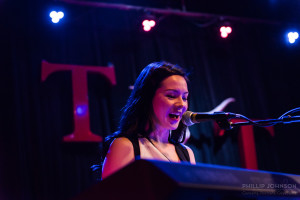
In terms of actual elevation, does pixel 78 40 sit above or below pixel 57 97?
above

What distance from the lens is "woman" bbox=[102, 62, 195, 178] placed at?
2.22 metres

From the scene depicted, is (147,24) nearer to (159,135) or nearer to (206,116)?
(159,135)

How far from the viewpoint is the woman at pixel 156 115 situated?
222cm

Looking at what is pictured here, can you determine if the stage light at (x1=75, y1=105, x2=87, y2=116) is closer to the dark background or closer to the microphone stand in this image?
the dark background

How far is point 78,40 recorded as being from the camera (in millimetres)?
4988

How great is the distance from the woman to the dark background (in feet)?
7.67

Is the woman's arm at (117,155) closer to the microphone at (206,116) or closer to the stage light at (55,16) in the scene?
the microphone at (206,116)

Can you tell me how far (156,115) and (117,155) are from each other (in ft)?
1.27

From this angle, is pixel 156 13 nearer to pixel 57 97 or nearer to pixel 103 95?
pixel 103 95

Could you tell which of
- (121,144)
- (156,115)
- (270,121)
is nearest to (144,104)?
(156,115)

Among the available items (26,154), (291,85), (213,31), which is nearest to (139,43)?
(213,31)

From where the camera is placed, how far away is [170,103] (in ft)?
7.29

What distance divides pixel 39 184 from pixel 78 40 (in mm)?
1909

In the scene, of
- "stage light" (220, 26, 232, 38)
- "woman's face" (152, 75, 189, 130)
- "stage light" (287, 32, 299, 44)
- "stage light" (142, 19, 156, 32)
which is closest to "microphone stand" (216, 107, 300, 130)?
"woman's face" (152, 75, 189, 130)
